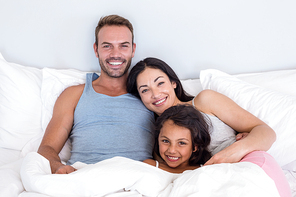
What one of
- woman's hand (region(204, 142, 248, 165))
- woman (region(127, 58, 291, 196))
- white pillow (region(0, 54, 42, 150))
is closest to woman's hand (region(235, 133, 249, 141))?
woman (region(127, 58, 291, 196))

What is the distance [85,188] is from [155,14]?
4.50ft

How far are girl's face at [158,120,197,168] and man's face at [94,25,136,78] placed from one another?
609 millimetres

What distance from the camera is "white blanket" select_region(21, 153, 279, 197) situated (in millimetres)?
965

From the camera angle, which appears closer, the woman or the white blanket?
the white blanket

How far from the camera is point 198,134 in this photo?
1.38m

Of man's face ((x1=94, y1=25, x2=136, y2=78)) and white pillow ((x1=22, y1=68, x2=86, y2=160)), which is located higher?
man's face ((x1=94, y1=25, x2=136, y2=78))

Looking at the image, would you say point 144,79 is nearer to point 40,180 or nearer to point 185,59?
point 185,59

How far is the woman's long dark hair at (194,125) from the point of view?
138cm

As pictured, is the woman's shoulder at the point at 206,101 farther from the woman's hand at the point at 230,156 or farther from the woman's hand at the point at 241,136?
the woman's hand at the point at 230,156

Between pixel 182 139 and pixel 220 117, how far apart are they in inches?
11.8

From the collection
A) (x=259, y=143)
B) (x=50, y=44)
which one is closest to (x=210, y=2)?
(x=259, y=143)

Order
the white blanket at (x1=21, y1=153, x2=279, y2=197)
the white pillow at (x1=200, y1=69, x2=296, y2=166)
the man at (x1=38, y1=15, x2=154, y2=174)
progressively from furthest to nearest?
the man at (x1=38, y1=15, x2=154, y2=174)
the white pillow at (x1=200, y1=69, x2=296, y2=166)
the white blanket at (x1=21, y1=153, x2=279, y2=197)

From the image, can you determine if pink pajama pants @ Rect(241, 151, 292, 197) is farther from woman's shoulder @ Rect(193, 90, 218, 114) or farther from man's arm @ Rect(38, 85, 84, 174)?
man's arm @ Rect(38, 85, 84, 174)

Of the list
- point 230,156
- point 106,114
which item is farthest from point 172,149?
point 106,114
